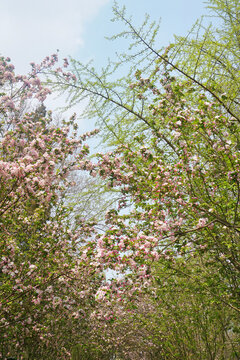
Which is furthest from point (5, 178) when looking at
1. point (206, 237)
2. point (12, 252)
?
point (206, 237)

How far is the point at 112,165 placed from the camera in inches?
166

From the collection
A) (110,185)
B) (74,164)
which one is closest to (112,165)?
(110,185)

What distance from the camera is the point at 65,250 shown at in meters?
4.93

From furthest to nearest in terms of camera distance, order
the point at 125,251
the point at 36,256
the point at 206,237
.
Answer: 1. the point at 36,256
2. the point at 206,237
3. the point at 125,251

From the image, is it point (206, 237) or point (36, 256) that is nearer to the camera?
point (206, 237)

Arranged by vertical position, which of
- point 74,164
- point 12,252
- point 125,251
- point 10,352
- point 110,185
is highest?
point 74,164

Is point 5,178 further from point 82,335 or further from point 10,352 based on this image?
point 82,335

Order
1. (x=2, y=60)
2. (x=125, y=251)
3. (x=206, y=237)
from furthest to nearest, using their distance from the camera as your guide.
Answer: (x=2, y=60)
(x=206, y=237)
(x=125, y=251)

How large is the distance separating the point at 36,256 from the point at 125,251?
2.07 meters

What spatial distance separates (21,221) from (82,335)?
17.0 ft

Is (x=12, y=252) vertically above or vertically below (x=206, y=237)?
below

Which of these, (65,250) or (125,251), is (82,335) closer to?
(65,250)

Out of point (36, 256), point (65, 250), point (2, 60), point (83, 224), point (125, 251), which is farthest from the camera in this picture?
→ point (2, 60)

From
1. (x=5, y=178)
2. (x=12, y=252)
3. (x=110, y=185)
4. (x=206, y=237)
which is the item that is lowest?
(x=12, y=252)
